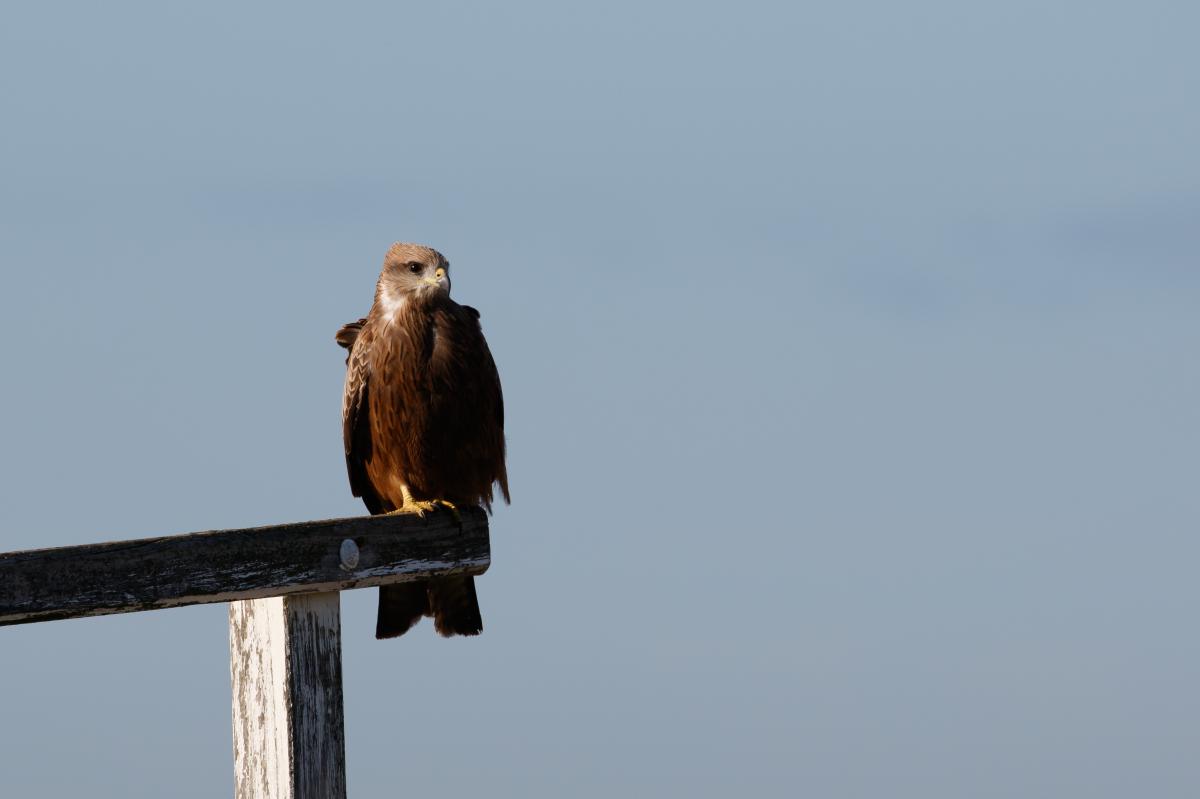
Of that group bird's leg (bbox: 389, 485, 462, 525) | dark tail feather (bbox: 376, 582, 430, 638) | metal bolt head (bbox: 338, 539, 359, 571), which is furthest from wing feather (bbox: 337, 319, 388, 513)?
metal bolt head (bbox: 338, 539, 359, 571)

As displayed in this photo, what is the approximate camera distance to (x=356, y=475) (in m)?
6.93

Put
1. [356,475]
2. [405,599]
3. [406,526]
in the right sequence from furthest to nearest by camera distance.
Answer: [356,475], [405,599], [406,526]

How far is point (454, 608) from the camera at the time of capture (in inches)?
235

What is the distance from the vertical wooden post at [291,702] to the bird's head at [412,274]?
88.7 inches

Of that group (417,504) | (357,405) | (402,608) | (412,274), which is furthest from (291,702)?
(412,274)

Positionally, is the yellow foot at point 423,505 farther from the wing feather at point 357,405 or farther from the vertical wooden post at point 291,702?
the vertical wooden post at point 291,702

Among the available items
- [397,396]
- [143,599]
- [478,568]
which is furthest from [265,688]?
[397,396]

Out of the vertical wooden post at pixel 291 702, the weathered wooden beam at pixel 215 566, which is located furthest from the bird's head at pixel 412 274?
the vertical wooden post at pixel 291 702

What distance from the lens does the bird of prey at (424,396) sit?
21.2 ft

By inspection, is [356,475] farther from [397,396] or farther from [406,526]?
[406,526]

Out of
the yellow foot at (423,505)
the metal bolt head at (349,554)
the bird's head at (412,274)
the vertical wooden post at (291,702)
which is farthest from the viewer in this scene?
the bird's head at (412,274)

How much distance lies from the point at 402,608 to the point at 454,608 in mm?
221

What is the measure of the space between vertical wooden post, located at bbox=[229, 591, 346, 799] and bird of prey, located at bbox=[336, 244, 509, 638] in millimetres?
1629

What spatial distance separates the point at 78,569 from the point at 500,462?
→ 274 centimetres
